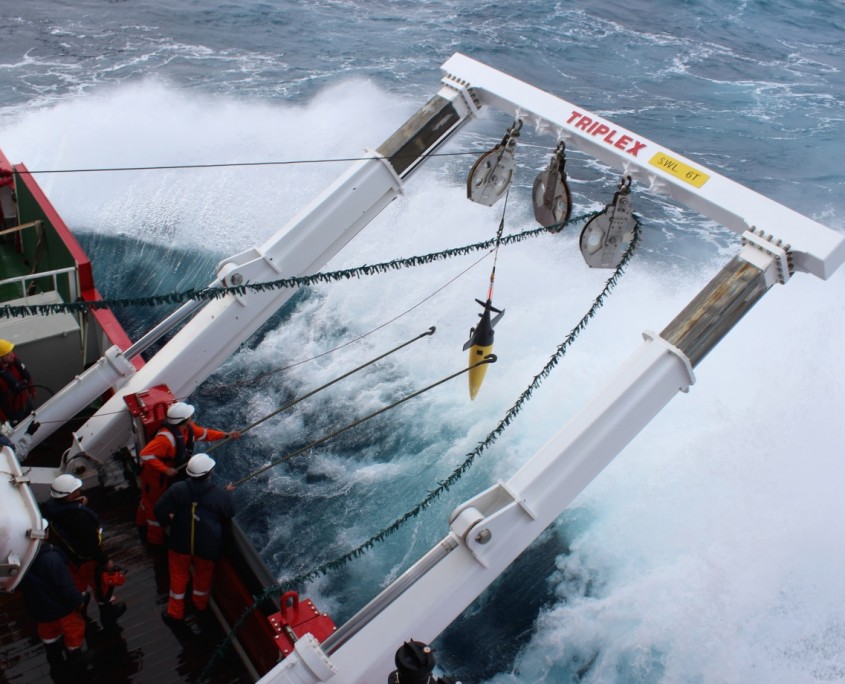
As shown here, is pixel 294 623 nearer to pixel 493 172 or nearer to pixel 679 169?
pixel 493 172

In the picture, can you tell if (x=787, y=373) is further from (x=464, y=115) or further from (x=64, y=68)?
(x=64, y=68)

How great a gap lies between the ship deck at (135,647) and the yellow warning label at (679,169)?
171 inches

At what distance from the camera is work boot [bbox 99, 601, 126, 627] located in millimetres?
5578

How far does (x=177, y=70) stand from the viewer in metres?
19.7

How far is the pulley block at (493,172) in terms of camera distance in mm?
6543

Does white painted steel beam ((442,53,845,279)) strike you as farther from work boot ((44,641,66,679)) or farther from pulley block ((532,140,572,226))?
work boot ((44,641,66,679))

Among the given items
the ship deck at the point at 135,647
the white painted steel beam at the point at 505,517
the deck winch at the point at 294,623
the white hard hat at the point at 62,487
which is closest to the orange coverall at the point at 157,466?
the ship deck at the point at 135,647

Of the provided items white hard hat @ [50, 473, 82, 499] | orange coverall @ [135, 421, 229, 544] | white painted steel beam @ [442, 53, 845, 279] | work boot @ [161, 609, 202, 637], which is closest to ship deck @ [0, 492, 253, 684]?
work boot @ [161, 609, 202, 637]

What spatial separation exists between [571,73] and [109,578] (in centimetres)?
1767

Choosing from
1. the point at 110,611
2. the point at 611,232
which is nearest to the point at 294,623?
the point at 110,611

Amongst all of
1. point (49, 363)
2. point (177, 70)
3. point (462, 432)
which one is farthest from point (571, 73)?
point (49, 363)

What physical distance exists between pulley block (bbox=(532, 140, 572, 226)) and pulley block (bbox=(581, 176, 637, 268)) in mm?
324

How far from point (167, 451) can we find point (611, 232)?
3494mm

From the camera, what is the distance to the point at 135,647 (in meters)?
5.54
